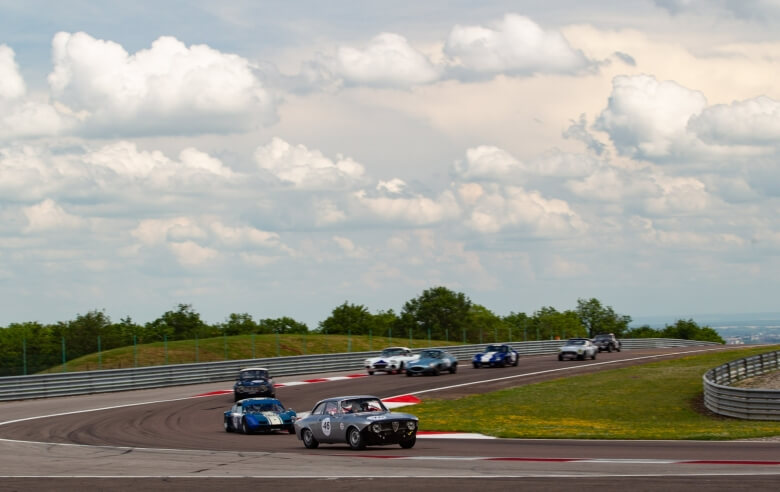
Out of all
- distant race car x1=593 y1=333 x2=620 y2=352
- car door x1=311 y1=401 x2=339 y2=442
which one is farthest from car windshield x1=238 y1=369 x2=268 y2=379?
distant race car x1=593 y1=333 x2=620 y2=352

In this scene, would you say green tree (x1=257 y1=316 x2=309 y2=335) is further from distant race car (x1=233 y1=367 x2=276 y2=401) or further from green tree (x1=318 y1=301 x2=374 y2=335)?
distant race car (x1=233 y1=367 x2=276 y2=401)

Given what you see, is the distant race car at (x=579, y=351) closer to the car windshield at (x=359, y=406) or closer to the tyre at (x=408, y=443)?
the car windshield at (x=359, y=406)

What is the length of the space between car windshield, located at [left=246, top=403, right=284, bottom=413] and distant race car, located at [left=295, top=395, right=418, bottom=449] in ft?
14.4

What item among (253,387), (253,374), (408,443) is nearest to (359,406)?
(408,443)

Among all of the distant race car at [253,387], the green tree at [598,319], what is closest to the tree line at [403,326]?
the green tree at [598,319]

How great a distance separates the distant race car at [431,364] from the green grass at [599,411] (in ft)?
20.9

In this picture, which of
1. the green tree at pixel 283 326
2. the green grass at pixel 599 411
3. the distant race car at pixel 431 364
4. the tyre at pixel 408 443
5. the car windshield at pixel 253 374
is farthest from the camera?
the green tree at pixel 283 326

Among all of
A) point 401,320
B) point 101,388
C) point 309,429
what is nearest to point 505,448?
point 309,429

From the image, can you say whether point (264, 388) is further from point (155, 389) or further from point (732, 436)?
point (732, 436)

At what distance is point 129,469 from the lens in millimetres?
16734

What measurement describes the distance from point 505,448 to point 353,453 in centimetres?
318

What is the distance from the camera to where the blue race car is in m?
25.4

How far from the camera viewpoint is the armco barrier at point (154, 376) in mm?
38562

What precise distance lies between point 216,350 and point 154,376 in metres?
11.7
